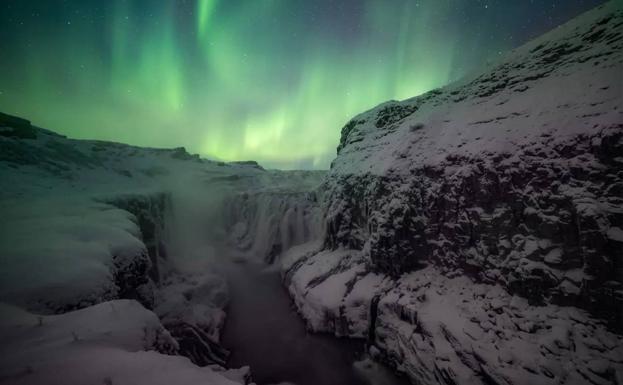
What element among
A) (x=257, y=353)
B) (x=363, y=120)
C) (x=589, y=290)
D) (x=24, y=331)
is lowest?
(x=257, y=353)

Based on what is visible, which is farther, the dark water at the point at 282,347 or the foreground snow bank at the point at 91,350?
the dark water at the point at 282,347

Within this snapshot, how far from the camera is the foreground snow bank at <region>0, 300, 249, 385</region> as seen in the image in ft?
7.83

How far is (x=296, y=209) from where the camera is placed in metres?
22.7

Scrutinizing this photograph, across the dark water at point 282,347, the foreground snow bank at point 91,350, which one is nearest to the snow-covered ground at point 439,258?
the foreground snow bank at point 91,350

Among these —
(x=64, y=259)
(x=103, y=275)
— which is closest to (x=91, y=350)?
(x=103, y=275)


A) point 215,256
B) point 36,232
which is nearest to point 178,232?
point 215,256

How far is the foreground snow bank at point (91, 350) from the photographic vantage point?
7.83 ft

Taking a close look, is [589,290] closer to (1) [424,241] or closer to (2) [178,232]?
(1) [424,241]

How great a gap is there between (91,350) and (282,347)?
9.04 m

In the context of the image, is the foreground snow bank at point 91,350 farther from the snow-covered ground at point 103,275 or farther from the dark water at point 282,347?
the dark water at point 282,347

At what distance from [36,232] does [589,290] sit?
14104 millimetres

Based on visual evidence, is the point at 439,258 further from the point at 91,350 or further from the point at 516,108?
the point at 91,350

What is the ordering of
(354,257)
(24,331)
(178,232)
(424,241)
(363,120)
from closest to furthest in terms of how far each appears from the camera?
(24,331) → (424,241) → (354,257) → (363,120) → (178,232)

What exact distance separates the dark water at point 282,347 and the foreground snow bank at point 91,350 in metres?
6.71
